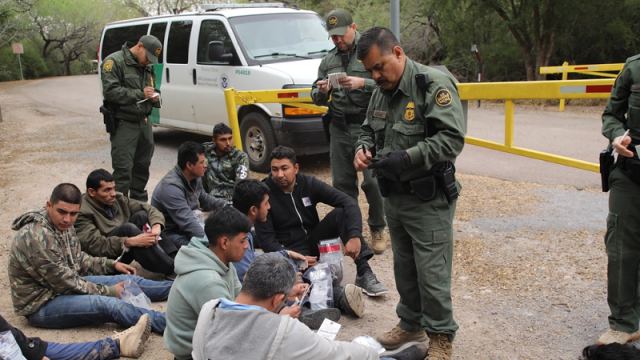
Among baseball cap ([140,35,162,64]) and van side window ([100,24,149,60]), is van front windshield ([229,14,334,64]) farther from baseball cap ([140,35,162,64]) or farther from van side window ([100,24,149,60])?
van side window ([100,24,149,60])

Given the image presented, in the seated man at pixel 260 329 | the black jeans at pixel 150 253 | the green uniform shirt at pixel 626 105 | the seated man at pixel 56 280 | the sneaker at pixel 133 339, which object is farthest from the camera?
the black jeans at pixel 150 253

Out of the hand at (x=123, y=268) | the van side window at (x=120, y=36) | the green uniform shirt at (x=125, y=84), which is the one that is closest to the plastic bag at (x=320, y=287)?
the hand at (x=123, y=268)

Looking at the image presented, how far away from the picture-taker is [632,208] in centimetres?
317

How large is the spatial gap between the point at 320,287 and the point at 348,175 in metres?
1.44

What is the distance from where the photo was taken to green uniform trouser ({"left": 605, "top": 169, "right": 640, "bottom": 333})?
318cm

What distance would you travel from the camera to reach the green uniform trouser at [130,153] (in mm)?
6004

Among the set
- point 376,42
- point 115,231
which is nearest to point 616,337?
point 376,42

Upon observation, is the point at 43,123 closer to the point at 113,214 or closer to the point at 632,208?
the point at 113,214

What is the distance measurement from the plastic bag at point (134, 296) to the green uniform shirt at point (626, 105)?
3.21 meters

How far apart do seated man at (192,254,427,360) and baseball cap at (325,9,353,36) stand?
2.86 m

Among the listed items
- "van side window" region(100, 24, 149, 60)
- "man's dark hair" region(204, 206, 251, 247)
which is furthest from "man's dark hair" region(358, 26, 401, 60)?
"van side window" region(100, 24, 149, 60)

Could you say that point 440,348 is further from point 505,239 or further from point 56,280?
point 56,280

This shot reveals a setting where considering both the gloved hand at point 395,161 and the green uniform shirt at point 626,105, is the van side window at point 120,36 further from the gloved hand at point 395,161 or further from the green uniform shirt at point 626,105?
the green uniform shirt at point 626,105

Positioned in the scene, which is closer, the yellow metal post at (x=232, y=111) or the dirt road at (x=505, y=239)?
the dirt road at (x=505, y=239)
